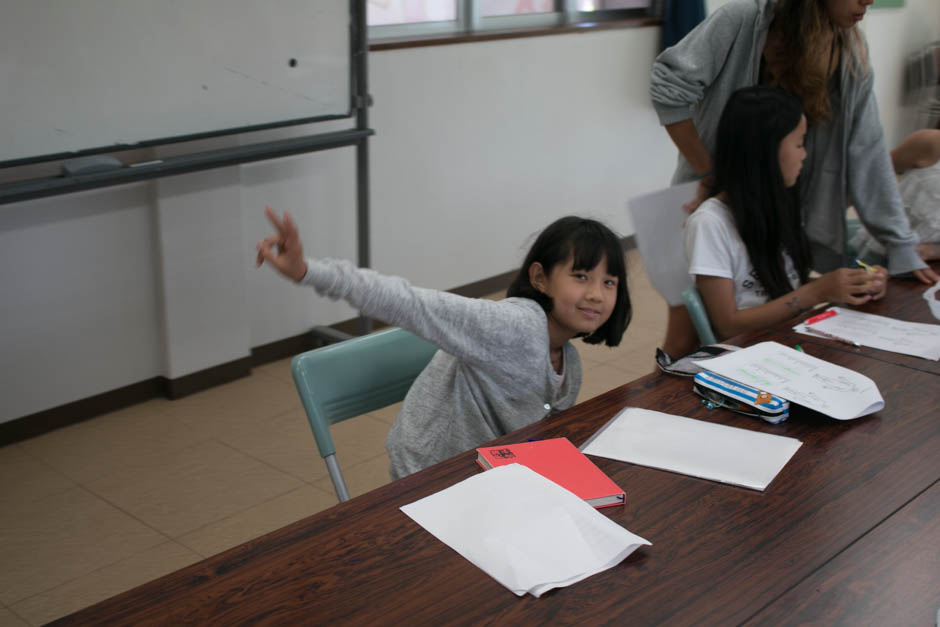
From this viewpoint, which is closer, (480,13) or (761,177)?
(761,177)

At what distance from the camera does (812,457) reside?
1.32 meters

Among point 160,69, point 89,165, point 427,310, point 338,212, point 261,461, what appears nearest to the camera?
point 427,310

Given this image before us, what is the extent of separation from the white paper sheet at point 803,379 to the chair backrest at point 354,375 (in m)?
0.55

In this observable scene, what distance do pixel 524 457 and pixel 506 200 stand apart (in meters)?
2.90

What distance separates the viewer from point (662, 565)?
1057 mm

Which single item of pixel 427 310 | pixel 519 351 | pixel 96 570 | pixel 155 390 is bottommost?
pixel 96 570

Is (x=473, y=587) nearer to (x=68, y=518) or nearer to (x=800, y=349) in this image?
(x=800, y=349)

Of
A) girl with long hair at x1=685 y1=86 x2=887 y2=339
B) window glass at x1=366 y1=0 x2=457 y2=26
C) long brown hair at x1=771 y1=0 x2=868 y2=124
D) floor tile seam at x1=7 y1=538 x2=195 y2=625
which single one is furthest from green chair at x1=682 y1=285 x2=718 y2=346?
window glass at x1=366 y1=0 x2=457 y2=26

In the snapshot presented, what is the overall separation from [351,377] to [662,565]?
0.73m

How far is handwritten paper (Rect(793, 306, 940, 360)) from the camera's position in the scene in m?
1.74

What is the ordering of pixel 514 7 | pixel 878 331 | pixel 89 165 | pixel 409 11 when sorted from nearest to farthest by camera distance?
1. pixel 878 331
2. pixel 89 165
3. pixel 409 11
4. pixel 514 7

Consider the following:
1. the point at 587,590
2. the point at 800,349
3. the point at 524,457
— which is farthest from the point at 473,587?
the point at 800,349

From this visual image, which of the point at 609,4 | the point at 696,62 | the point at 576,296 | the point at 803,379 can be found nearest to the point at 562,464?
the point at 576,296

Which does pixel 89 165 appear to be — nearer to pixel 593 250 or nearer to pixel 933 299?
pixel 593 250
